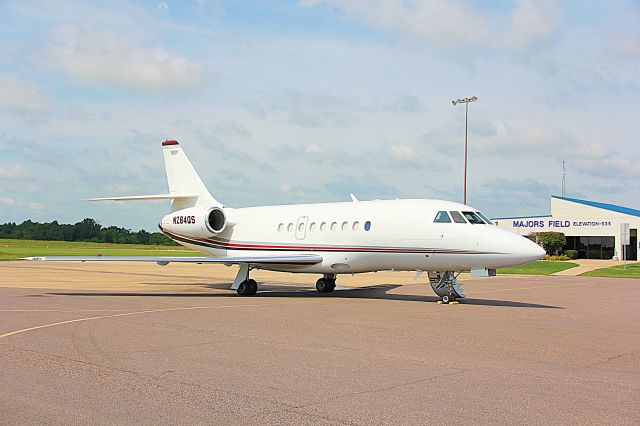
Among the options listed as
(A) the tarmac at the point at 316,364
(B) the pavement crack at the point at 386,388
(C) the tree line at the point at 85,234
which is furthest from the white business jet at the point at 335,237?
(C) the tree line at the point at 85,234

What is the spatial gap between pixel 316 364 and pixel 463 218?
10744mm

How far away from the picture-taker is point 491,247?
17750 mm

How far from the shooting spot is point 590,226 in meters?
67.4

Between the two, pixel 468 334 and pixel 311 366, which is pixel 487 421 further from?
pixel 468 334

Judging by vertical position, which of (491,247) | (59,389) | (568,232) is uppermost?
(568,232)

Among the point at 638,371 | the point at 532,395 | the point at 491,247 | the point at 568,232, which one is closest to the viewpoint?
the point at 532,395

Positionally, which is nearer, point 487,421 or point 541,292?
point 487,421

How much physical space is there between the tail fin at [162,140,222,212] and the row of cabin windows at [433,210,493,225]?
11.6m

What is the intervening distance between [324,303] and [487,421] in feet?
42.7

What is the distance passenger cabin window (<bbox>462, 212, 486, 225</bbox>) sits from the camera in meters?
18.7

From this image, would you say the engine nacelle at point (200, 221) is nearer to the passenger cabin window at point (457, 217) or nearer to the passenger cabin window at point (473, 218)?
the passenger cabin window at point (457, 217)

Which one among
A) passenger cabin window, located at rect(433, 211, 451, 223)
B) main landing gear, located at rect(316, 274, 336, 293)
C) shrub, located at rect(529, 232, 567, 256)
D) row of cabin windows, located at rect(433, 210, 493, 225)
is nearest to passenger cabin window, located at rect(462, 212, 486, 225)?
row of cabin windows, located at rect(433, 210, 493, 225)

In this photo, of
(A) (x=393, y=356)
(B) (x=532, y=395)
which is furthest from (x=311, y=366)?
(B) (x=532, y=395)

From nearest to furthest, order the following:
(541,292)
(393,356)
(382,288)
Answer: (393,356)
(541,292)
(382,288)
